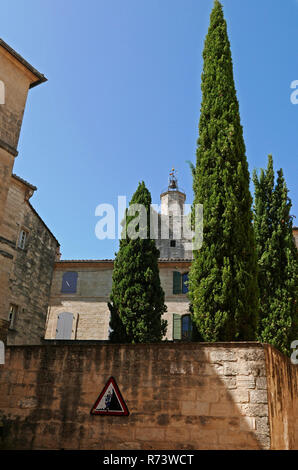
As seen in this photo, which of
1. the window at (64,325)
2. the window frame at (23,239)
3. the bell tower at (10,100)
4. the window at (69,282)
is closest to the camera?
the bell tower at (10,100)

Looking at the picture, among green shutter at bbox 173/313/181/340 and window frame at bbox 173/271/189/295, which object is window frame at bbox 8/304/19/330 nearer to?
green shutter at bbox 173/313/181/340

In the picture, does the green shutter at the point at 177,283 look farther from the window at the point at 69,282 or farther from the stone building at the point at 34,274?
the window at the point at 69,282

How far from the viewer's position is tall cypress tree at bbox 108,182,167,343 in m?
16.8

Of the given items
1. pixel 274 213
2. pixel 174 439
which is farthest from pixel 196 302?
pixel 274 213

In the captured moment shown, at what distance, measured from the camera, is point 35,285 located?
22641mm

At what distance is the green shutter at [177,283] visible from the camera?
26.7 meters

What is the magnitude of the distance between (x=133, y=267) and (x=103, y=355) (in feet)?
33.7

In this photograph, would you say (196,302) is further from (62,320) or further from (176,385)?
(62,320)

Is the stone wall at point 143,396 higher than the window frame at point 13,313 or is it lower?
lower

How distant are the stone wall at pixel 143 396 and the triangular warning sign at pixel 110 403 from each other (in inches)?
3.7

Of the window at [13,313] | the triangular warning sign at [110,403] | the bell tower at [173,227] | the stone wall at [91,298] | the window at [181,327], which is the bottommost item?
the triangular warning sign at [110,403]

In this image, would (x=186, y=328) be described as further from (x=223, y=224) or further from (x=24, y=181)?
(x=223, y=224)

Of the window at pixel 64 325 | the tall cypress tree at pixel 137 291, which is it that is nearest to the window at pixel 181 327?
the window at pixel 64 325
